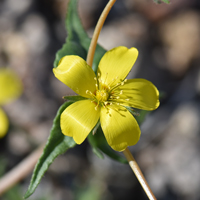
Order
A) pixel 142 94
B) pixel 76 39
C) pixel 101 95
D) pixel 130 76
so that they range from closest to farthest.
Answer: pixel 142 94 < pixel 101 95 < pixel 76 39 < pixel 130 76

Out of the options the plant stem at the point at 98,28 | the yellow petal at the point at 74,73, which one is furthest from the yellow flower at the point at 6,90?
the plant stem at the point at 98,28

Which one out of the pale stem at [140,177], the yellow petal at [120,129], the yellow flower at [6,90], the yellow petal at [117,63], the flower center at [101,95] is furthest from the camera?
the yellow flower at [6,90]

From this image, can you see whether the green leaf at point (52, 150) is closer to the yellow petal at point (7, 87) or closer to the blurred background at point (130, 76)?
the yellow petal at point (7, 87)

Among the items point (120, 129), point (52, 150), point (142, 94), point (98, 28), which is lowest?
point (52, 150)

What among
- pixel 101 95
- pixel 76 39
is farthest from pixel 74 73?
pixel 76 39

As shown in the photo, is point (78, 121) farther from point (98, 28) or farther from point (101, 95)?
point (98, 28)

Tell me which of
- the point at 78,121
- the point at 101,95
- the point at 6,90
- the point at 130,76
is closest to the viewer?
the point at 78,121

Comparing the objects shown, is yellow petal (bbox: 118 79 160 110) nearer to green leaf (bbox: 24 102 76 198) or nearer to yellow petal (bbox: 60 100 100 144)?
yellow petal (bbox: 60 100 100 144)

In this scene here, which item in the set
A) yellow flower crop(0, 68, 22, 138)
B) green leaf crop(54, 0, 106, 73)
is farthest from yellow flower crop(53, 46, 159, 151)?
yellow flower crop(0, 68, 22, 138)
